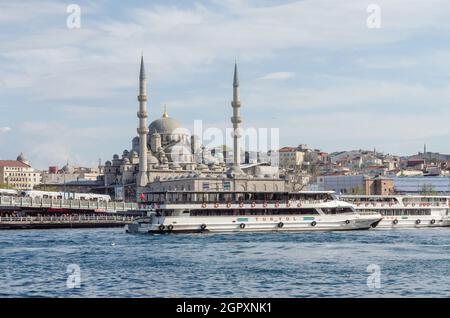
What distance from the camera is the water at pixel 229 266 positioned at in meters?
24.6

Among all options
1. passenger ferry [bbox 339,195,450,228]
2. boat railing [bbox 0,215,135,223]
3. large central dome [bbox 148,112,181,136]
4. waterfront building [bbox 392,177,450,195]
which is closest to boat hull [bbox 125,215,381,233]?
passenger ferry [bbox 339,195,450,228]

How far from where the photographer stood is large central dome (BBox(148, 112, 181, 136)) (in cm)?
11488

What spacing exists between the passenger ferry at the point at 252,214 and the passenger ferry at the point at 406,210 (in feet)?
16.5

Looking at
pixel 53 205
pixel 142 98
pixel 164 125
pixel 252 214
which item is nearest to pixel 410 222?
pixel 252 214

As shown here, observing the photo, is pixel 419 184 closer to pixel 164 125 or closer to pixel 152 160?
pixel 164 125

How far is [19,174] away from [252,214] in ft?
342

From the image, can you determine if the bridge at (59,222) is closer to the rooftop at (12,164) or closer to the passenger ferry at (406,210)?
the passenger ferry at (406,210)

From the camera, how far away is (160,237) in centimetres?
4731

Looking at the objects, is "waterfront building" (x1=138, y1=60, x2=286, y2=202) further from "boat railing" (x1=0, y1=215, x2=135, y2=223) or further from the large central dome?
"boat railing" (x1=0, y1=215, x2=135, y2=223)

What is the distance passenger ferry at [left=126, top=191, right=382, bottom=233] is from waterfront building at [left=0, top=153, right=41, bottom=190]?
9867 cm

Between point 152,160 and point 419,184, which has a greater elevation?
point 152,160

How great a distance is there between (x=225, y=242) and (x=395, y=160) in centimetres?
14186

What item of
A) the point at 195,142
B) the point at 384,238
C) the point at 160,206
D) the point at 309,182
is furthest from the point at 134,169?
the point at 384,238

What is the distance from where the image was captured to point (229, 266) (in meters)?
30.9
